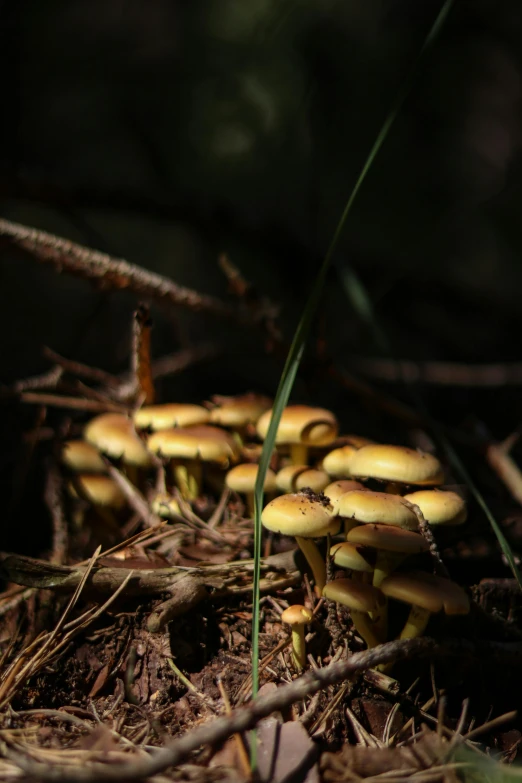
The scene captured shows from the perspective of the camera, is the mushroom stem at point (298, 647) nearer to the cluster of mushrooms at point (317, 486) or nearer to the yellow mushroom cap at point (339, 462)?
the cluster of mushrooms at point (317, 486)

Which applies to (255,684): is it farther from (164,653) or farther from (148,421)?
(148,421)

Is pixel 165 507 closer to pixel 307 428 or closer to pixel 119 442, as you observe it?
pixel 119 442

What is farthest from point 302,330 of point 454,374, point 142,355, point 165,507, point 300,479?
point 454,374

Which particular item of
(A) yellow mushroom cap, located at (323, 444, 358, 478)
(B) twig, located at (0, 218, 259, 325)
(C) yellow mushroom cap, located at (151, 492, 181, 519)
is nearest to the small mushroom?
(A) yellow mushroom cap, located at (323, 444, 358, 478)

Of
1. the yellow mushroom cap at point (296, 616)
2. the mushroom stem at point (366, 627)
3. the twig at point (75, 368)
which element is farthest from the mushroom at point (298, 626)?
the twig at point (75, 368)

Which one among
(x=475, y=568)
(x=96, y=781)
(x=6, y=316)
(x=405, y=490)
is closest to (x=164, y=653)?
(x=96, y=781)
